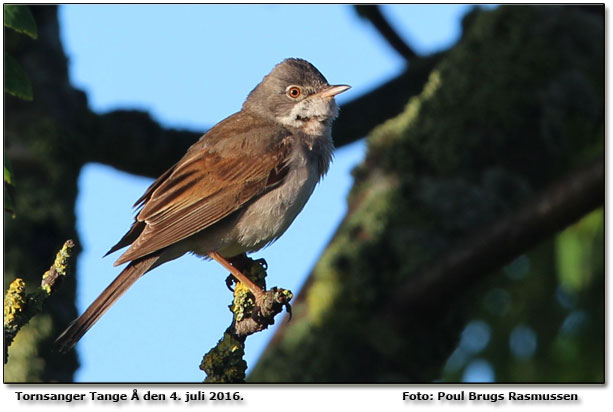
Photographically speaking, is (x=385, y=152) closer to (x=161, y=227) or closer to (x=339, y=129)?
(x=339, y=129)

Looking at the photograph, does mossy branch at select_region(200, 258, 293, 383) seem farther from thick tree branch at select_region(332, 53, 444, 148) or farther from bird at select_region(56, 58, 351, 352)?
thick tree branch at select_region(332, 53, 444, 148)

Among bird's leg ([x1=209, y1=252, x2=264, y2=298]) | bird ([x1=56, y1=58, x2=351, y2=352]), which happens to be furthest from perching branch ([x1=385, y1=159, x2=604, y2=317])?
bird's leg ([x1=209, y1=252, x2=264, y2=298])

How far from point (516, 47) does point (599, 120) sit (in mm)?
1151

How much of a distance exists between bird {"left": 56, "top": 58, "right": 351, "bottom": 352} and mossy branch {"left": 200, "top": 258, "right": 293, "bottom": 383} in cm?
40

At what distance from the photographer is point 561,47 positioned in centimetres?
912

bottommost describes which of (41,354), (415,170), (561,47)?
(41,354)

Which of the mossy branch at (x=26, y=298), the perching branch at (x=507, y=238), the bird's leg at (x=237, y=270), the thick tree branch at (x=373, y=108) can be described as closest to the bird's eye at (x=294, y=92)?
the bird's leg at (x=237, y=270)

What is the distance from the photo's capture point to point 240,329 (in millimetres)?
4848

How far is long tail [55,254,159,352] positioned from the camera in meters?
5.09

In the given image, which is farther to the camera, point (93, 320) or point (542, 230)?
point (542, 230)

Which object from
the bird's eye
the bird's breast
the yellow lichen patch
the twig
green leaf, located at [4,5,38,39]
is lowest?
the yellow lichen patch

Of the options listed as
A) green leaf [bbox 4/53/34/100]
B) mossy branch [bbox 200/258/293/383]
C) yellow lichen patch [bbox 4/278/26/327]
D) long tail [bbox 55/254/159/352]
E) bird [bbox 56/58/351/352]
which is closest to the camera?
yellow lichen patch [bbox 4/278/26/327]

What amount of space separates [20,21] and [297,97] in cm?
→ 280
